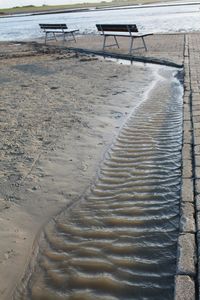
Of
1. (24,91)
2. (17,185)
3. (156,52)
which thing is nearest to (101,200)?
(17,185)

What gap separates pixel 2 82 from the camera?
1184cm

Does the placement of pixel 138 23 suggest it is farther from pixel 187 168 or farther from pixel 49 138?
pixel 187 168

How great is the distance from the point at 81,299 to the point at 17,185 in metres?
2.22

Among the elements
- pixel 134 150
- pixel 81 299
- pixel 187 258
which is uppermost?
pixel 134 150

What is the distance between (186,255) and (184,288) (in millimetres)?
394

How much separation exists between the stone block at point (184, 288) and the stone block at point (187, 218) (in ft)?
2.12

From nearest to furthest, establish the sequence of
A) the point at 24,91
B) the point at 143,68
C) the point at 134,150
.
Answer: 1. the point at 134,150
2. the point at 24,91
3. the point at 143,68

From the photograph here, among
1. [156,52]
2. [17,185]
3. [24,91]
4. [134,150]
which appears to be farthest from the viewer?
[156,52]

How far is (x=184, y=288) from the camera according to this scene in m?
2.87

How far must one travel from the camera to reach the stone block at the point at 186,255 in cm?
306

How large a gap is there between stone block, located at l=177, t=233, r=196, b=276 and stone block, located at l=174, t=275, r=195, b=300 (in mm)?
67

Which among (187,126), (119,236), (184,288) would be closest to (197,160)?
(187,126)

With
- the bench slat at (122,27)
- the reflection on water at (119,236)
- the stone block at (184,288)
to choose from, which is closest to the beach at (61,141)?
the stone block at (184,288)

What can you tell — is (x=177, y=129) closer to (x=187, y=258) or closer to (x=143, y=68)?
(x=187, y=258)
